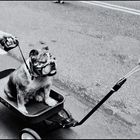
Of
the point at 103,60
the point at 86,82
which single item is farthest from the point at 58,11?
the point at 86,82

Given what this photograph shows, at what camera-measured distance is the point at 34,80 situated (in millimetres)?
3139

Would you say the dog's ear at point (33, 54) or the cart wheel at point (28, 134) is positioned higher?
the dog's ear at point (33, 54)

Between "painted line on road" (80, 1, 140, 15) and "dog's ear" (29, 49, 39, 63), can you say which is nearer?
"dog's ear" (29, 49, 39, 63)

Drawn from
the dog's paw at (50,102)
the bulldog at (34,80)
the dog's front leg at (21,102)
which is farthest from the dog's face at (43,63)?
the dog's paw at (50,102)

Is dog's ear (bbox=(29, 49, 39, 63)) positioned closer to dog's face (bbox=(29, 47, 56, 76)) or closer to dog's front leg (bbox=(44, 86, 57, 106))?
dog's face (bbox=(29, 47, 56, 76))

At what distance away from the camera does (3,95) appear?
358 cm

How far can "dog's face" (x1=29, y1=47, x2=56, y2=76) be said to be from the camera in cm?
294

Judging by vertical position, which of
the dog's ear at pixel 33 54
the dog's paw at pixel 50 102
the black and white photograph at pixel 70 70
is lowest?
the black and white photograph at pixel 70 70

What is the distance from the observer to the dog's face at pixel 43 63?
9.65ft

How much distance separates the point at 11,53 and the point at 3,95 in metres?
2.31

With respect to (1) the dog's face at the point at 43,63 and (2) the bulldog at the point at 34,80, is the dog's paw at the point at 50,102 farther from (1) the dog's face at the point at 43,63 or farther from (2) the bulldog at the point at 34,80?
(1) the dog's face at the point at 43,63

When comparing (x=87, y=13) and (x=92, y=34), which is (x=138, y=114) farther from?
(x=87, y=13)

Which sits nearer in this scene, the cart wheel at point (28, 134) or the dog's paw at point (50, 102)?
the cart wheel at point (28, 134)

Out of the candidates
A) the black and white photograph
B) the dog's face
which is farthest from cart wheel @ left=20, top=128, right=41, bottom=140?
the dog's face
